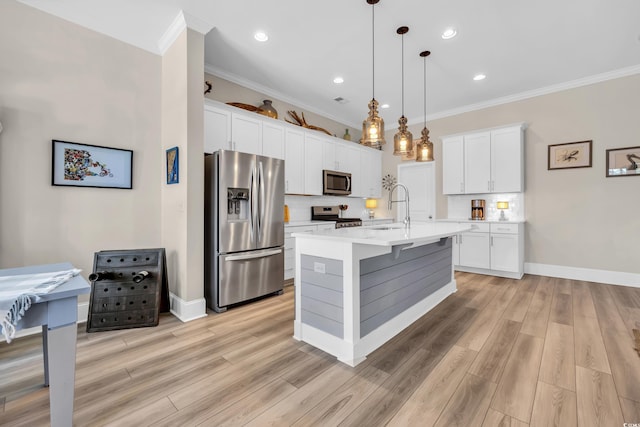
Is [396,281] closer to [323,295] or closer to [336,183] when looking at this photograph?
[323,295]

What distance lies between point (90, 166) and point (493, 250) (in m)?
5.44

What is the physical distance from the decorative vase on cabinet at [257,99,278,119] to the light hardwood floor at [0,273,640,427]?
2873mm

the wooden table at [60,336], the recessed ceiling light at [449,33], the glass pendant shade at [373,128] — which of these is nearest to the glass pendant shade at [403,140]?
the glass pendant shade at [373,128]

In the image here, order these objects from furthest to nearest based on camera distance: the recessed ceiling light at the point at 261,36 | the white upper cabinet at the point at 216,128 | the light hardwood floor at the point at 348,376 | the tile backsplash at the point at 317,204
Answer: the tile backsplash at the point at 317,204
the white upper cabinet at the point at 216,128
the recessed ceiling light at the point at 261,36
the light hardwood floor at the point at 348,376

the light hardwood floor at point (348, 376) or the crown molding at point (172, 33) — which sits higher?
the crown molding at point (172, 33)

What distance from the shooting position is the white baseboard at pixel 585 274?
3.83m

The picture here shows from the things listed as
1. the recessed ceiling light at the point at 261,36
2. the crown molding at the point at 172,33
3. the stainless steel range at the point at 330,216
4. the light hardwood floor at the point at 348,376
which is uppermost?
the recessed ceiling light at the point at 261,36

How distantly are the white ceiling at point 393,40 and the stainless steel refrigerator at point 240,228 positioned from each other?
1.37 m

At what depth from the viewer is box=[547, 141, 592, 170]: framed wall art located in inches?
161

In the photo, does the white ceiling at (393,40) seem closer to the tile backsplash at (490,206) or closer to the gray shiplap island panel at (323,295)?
the tile backsplash at (490,206)

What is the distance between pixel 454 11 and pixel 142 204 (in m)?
3.80

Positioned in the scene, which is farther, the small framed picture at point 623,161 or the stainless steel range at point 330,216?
the stainless steel range at point 330,216

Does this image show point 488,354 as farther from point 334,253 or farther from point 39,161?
point 39,161

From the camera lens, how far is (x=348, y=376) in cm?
181
